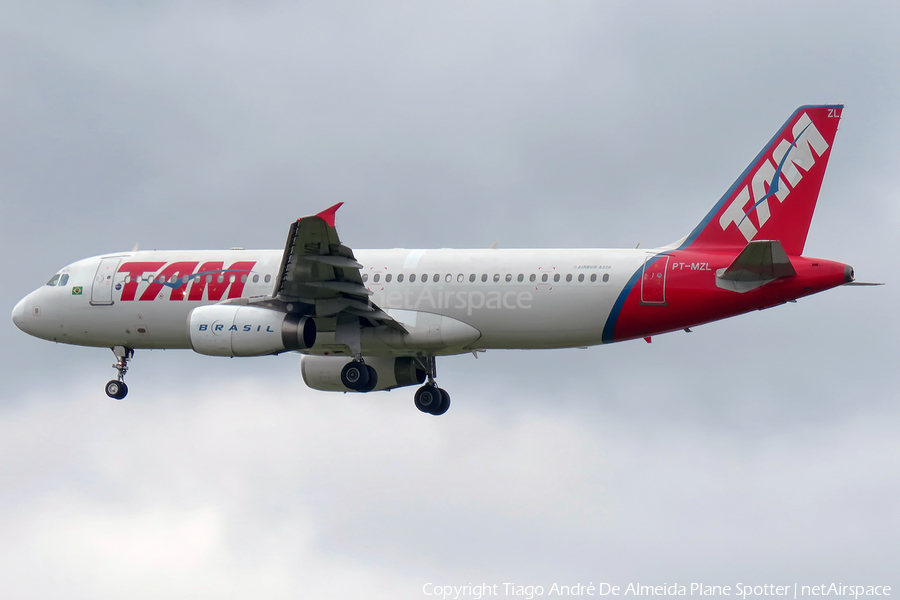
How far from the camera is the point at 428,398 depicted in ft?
123

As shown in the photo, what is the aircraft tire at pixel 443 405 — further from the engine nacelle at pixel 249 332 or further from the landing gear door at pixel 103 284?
the landing gear door at pixel 103 284

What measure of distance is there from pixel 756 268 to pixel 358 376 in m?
11.4

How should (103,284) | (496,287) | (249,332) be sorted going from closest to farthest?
(249,332) → (496,287) → (103,284)

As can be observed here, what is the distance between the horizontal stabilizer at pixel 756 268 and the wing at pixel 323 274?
9.09 meters

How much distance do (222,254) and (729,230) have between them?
14.9 metres

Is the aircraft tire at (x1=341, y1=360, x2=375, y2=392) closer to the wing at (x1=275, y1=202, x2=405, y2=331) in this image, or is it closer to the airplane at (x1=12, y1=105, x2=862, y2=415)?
the airplane at (x1=12, y1=105, x2=862, y2=415)

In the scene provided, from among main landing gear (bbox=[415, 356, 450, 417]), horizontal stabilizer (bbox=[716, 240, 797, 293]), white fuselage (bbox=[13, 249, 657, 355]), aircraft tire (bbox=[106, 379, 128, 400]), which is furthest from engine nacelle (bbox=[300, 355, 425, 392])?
horizontal stabilizer (bbox=[716, 240, 797, 293])

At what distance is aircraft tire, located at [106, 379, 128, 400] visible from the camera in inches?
1464

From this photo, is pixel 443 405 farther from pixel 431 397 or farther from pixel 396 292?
pixel 396 292

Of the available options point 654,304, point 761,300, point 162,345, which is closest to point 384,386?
point 162,345

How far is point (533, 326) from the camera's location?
3250cm

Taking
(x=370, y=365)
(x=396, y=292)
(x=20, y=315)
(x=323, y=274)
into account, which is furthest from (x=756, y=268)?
(x=20, y=315)

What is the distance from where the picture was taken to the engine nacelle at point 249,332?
31.5 m

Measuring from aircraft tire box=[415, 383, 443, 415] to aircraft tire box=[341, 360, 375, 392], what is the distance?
3.55 m
